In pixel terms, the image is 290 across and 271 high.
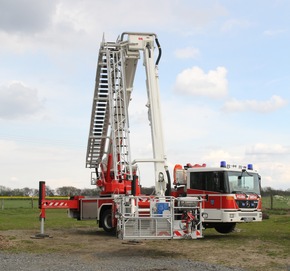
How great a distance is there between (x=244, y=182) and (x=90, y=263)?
8.03 m

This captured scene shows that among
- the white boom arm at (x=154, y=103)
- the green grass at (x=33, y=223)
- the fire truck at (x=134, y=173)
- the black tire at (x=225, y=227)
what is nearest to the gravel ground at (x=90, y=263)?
the fire truck at (x=134, y=173)

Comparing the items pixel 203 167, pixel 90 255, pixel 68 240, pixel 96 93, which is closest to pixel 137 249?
pixel 90 255

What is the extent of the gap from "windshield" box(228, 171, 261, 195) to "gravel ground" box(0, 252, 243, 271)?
600 cm

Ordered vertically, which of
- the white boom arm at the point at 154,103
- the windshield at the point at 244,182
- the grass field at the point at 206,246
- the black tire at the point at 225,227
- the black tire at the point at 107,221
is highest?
the white boom arm at the point at 154,103

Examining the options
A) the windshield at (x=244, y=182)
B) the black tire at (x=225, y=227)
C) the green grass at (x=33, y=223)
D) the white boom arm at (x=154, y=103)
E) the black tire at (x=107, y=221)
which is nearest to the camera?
the white boom arm at (x=154, y=103)

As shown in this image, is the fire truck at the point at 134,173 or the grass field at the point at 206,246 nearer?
the grass field at the point at 206,246

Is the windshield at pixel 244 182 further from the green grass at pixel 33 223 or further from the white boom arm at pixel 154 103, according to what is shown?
the green grass at pixel 33 223

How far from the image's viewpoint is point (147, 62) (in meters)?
A: 17.3

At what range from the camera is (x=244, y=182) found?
17.8 meters

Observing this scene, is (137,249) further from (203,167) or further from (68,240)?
(203,167)

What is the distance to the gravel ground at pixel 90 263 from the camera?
35.2 ft

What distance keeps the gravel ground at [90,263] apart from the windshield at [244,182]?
6.00 meters

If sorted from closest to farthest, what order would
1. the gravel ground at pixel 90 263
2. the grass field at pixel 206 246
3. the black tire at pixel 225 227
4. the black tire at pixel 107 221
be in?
the gravel ground at pixel 90 263 < the grass field at pixel 206 246 < the black tire at pixel 107 221 < the black tire at pixel 225 227

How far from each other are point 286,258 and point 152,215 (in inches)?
140
